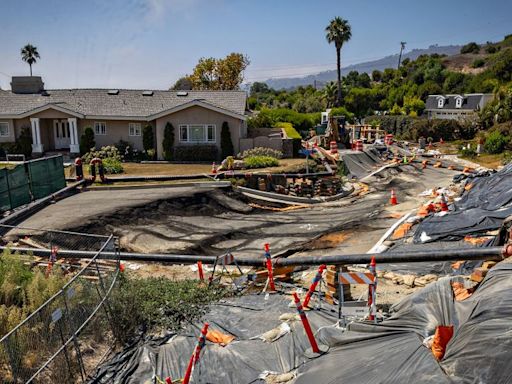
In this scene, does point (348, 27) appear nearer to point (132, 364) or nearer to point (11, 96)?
point (11, 96)

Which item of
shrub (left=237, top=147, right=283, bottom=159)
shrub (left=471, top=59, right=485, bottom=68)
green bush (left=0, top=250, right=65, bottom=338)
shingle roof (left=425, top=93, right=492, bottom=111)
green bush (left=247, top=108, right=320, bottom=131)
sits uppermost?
shrub (left=471, top=59, right=485, bottom=68)

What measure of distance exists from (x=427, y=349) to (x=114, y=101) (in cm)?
3273

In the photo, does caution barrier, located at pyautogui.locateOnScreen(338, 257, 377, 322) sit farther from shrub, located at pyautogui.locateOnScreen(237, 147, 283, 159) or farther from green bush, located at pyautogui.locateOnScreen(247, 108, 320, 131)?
green bush, located at pyautogui.locateOnScreen(247, 108, 320, 131)

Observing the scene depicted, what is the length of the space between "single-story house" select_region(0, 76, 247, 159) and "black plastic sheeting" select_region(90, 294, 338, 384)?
78.4 ft

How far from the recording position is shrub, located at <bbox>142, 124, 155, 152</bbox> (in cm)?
3219

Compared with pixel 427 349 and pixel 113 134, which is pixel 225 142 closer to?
pixel 113 134

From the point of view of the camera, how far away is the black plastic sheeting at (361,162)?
3272 centimetres

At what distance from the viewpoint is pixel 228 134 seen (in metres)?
31.4

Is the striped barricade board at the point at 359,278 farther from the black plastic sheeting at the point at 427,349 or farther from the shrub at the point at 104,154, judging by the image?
the shrub at the point at 104,154

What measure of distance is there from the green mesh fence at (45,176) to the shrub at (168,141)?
9674 mm

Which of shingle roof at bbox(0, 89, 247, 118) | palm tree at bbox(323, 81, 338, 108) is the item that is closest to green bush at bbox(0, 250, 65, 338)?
shingle roof at bbox(0, 89, 247, 118)

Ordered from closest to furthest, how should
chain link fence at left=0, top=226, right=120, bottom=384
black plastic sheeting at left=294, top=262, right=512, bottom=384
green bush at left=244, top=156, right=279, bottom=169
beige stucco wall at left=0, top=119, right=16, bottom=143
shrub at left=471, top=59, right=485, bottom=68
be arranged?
1. black plastic sheeting at left=294, top=262, right=512, bottom=384
2. chain link fence at left=0, top=226, right=120, bottom=384
3. green bush at left=244, top=156, right=279, bottom=169
4. beige stucco wall at left=0, top=119, right=16, bottom=143
5. shrub at left=471, top=59, right=485, bottom=68

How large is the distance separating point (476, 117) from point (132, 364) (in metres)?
49.9

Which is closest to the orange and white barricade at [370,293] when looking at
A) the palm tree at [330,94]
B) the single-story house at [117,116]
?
the single-story house at [117,116]
